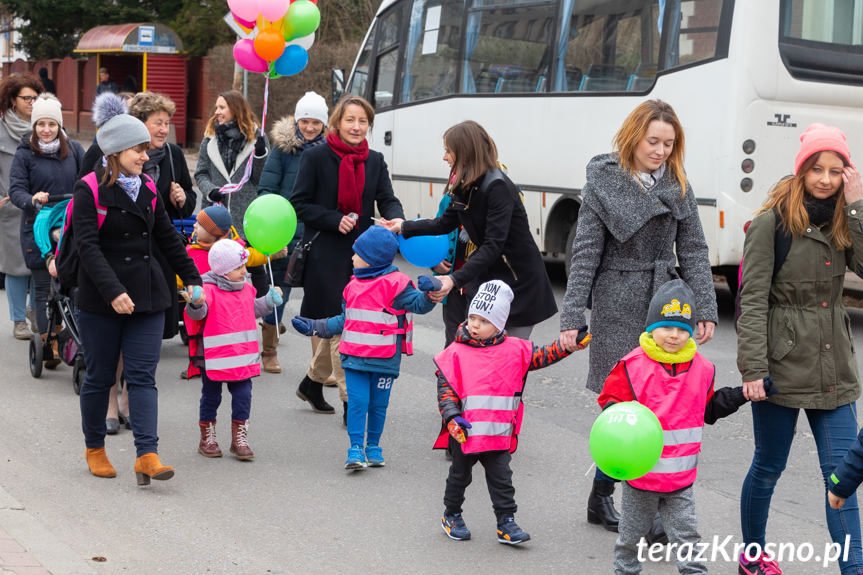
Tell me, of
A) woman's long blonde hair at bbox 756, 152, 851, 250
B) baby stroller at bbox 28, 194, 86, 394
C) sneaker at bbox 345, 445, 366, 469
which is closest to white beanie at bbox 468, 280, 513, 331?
woman's long blonde hair at bbox 756, 152, 851, 250

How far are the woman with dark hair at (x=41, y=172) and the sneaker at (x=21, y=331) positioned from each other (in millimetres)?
1026

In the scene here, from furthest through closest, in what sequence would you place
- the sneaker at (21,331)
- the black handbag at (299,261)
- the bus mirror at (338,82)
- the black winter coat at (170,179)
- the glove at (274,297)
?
1. the bus mirror at (338,82)
2. the sneaker at (21,331)
3. the black handbag at (299,261)
4. the black winter coat at (170,179)
5. the glove at (274,297)

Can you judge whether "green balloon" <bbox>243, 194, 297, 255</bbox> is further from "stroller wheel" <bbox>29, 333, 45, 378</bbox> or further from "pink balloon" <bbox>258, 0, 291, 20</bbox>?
"stroller wheel" <bbox>29, 333, 45, 378</bbox>

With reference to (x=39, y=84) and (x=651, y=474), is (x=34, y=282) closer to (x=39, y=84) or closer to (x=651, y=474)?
(x=39, y=84)

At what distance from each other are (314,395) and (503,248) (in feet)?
6.48

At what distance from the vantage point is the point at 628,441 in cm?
399

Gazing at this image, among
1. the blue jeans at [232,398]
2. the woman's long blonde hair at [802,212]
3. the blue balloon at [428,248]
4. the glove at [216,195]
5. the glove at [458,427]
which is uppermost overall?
the woman's long blonde hair at [802,212]

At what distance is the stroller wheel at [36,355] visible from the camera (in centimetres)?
803

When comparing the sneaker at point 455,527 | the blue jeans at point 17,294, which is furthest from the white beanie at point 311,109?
the sneaker at point 455,527

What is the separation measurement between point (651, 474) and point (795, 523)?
145cm

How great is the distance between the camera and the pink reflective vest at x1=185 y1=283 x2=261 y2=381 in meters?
6.17

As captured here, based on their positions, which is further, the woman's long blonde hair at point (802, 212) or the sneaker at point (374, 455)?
the sneaker at point (374, 455)

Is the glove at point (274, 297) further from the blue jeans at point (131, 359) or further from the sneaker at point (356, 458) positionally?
the sneaker at point (356, 458)

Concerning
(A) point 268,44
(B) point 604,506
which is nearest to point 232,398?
(B) point 604,506
